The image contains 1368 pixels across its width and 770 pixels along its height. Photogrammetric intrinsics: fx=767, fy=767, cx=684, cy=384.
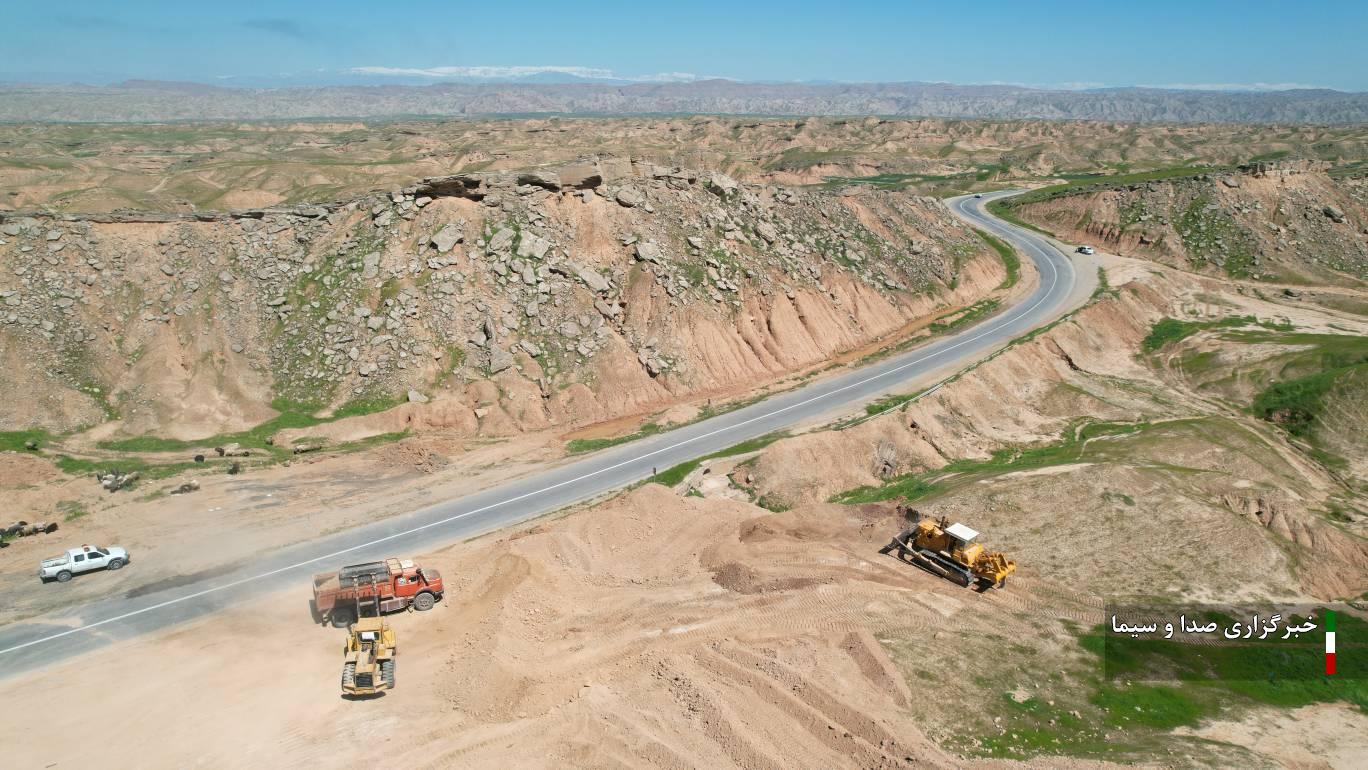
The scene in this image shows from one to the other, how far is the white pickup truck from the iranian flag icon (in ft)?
128

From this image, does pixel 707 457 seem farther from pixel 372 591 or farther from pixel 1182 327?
pixel 1182 327

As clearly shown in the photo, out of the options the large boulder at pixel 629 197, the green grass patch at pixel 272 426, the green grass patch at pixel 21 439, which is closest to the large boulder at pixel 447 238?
the green grass patch at pixel 272 426

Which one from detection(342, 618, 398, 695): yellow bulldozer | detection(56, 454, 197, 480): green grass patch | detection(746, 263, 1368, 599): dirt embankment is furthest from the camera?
detection(56, 454, 197, 480): green grass patch

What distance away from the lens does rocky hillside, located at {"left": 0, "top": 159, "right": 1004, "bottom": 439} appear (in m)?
40.5

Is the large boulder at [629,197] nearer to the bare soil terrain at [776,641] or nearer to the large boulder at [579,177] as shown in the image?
the large boulder at [579,177]

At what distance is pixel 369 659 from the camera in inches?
850

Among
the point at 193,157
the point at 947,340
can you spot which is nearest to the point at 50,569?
the point at 947,340

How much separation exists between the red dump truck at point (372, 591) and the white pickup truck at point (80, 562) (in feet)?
28.0

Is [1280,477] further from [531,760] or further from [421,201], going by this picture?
[421,201]

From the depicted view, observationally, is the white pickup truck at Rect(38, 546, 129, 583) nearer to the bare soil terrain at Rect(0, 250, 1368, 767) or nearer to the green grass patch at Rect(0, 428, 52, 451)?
the bare soil terrain at Rect(0, 250, 1368, 767)

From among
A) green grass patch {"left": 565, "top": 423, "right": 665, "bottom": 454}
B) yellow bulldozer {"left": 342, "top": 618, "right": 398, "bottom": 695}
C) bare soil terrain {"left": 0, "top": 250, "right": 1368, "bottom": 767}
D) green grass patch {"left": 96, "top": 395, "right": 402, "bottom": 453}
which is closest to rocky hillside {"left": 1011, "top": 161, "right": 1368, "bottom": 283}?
bare soil terrain {"left": 0, "top": 250, "right": 1368, "bottom": 767}

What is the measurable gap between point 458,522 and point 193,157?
160m

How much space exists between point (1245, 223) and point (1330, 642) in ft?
234

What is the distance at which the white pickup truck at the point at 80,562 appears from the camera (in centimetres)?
2689
